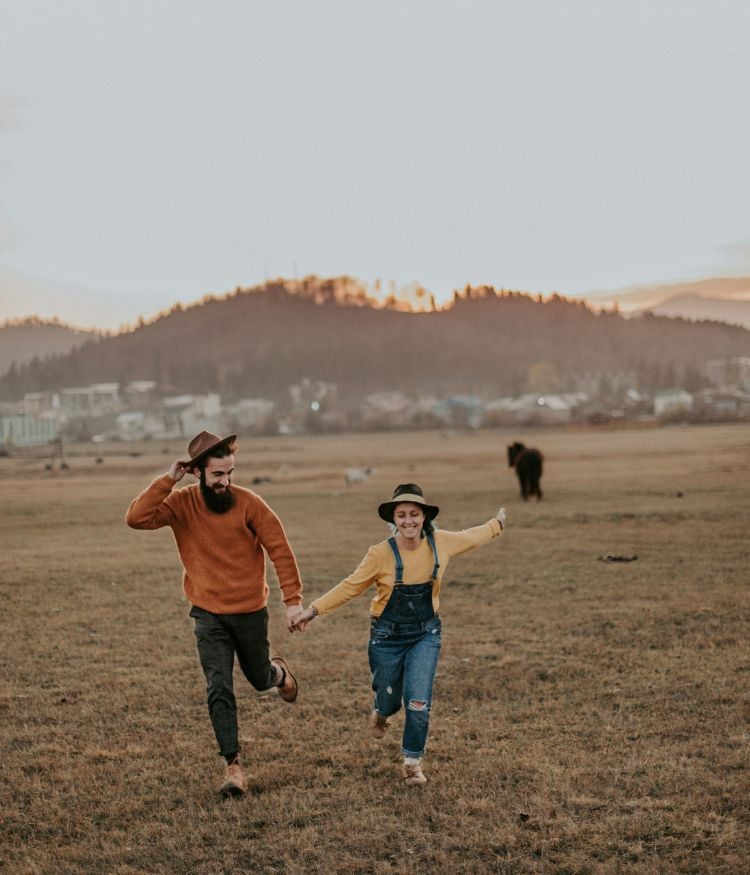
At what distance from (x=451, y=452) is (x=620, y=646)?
50528 mm

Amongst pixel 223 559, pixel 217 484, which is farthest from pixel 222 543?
pixel 217 484

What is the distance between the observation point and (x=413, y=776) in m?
5.48

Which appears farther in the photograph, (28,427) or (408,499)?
(28,427)

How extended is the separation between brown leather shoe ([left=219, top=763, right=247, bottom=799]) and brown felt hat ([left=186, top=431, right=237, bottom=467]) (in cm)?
171

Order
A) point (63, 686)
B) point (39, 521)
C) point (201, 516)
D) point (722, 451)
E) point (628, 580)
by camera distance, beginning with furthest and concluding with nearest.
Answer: point (722, 451) → point (39, 521) → point (628, 580) → point (63, 686) → point (201, 516)

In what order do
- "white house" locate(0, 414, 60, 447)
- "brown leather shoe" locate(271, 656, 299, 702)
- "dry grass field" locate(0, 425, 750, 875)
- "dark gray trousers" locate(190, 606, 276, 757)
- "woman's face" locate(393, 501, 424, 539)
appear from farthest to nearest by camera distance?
1. "white house" locate(0, 414, 60, 447)
2. "brown leather shoe" locate(271, 656, 299, 702)
3. "woman's face" locate(393, 501, 424, 539)
4. "dark gray trousers" locate(190, 606, 276, 757)
5. "dry grass field" locate(0, 425, 750, 875)

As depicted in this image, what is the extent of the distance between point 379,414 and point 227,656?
135 metres

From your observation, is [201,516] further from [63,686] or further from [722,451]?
[722,451]

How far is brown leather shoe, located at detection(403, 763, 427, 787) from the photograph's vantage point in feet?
17.9

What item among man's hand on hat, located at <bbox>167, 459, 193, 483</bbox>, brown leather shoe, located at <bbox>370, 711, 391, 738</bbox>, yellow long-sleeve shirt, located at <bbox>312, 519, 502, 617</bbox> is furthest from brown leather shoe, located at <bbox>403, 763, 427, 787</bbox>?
man's hand on hat, located at <bbox>167, 459, 193, 483</bbox>

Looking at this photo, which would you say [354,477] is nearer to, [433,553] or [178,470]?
[433,553]

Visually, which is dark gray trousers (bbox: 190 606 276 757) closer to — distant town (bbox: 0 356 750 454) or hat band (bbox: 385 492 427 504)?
hat band (bbox: 385 492 427 504)

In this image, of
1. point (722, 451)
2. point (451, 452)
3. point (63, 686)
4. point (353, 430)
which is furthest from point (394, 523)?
point (353, 430)

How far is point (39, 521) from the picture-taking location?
23.7m
